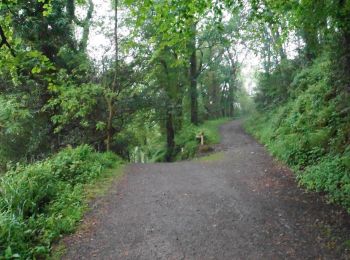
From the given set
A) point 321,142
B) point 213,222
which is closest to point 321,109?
point 321,142

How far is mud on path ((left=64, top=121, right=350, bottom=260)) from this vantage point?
16.7ft

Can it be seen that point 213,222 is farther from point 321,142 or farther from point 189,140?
point 189,140

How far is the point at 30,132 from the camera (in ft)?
50.1

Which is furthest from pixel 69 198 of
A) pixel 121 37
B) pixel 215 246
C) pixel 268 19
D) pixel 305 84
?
pixel 305 84

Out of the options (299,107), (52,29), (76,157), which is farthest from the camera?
(52,29)

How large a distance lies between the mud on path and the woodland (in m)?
0.55

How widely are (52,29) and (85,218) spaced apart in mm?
11015

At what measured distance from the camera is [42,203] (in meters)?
7.38

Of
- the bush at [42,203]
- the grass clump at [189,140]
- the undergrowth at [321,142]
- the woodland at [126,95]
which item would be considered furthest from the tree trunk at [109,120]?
the undergrowth at [321,142]

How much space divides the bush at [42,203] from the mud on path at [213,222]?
437mm

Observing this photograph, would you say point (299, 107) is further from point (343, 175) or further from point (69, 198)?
point (69, 198)

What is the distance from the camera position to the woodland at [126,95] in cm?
564

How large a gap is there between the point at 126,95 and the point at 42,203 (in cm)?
791

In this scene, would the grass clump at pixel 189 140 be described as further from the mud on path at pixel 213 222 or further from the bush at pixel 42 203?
the mud on path at pixel 213 222
